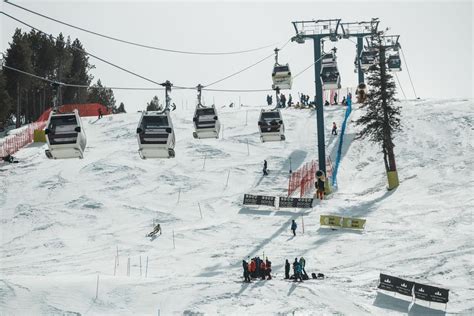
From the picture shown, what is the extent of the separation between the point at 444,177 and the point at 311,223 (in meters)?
9.83

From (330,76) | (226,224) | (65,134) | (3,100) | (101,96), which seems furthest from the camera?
(101,96)

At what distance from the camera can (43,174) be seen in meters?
41.2

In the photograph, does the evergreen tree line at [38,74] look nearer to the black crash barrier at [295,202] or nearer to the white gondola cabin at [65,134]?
the black crash barrier at [295,202]

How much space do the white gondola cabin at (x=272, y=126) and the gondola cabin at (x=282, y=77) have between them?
18.3 ft

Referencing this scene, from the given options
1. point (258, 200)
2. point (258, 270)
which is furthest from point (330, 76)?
point (258, 270)

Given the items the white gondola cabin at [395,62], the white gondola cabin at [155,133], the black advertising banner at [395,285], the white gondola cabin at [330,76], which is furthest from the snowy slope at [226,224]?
the white gondola cabin at [330,76]

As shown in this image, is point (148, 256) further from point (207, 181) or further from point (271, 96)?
point (271, 96)

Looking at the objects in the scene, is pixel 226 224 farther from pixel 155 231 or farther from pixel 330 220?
pixel 330 220

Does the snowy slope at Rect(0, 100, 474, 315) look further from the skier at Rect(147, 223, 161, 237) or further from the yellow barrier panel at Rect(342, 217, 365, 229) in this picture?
the yellow barrier panel at Rect(342, 217, 365, 229)

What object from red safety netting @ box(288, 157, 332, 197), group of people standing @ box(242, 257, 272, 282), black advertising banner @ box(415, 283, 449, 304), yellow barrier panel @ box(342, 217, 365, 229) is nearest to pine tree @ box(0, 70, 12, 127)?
red safety netting @ box(288, 157, 332, 197)

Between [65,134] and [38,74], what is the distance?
2327 inches

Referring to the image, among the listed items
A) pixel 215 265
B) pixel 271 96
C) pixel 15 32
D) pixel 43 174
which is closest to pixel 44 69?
pixel 15 32

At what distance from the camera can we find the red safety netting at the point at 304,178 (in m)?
37.5

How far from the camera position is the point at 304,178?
38.8 metres
